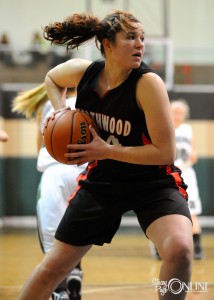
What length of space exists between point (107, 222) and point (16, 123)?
742cm

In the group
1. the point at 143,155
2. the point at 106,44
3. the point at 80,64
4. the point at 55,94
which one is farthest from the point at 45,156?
the point at 143,155

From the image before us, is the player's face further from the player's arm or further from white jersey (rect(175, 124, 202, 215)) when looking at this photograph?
white jersey (rect(175, 124, 202, 215))

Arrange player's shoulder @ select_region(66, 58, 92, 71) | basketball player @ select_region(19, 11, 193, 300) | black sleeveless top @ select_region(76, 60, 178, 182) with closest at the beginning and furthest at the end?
basketball player @ select_region(19, 11, 193, 300) → black sleeveless top @ select_region(76, 60, 178, 182) → player's shoulder @ select_region(66, 58, 92, 71)

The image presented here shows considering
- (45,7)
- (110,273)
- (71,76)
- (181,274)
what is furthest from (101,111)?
(45,7)

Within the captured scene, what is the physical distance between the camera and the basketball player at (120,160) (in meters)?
3.84

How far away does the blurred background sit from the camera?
11.1 m

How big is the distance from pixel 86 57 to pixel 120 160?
821 cm

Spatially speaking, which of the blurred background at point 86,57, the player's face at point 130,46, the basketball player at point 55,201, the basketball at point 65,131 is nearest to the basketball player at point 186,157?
the blurred background at point 86,57

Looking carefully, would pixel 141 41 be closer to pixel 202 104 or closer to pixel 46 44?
pixel 202 104

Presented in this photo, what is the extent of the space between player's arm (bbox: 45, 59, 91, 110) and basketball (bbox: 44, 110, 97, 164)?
0.91 feet

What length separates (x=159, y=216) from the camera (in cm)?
388

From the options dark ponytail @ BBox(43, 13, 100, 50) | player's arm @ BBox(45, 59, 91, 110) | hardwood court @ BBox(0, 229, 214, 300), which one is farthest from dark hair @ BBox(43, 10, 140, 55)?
hardwood court @ BBox(0, 229, 214, 300)

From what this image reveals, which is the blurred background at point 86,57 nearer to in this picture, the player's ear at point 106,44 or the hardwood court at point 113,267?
the hardwood court at point 113,267

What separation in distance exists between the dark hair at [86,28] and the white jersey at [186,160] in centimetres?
448
